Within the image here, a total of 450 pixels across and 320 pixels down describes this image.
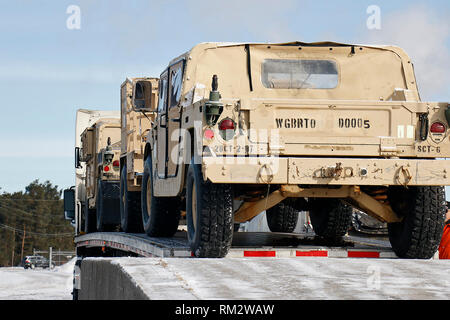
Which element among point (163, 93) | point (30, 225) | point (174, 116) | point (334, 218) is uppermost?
point (163, 93)

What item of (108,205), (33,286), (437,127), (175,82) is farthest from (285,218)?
(33,286)

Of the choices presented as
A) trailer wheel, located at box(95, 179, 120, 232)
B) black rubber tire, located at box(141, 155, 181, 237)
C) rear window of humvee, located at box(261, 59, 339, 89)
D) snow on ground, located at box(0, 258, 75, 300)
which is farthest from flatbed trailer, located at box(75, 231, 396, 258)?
snow on ground, located at box(0, 258, 75, 300)

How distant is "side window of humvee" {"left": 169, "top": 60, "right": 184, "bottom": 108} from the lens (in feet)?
34.9

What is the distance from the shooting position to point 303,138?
29.9 feet

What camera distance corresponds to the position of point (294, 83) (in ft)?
33.9

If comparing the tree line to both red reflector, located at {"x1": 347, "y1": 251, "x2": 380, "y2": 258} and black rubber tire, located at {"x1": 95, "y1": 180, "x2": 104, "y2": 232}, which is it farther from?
red reflector, located at {"x1": 347, "y1": 251, "x2": 380, "y2": 258}

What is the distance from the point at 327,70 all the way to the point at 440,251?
2.51 metres

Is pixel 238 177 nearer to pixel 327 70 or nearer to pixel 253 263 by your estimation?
pixel 253 263

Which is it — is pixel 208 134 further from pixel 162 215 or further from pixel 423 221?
pixel 162 215

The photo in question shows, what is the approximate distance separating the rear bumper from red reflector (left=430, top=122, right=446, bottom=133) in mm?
408

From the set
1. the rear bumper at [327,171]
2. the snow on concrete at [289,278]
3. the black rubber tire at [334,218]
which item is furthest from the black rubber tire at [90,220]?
the snow on concrete at [289,278]

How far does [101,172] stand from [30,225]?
11735cm

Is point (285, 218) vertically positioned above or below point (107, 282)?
above
